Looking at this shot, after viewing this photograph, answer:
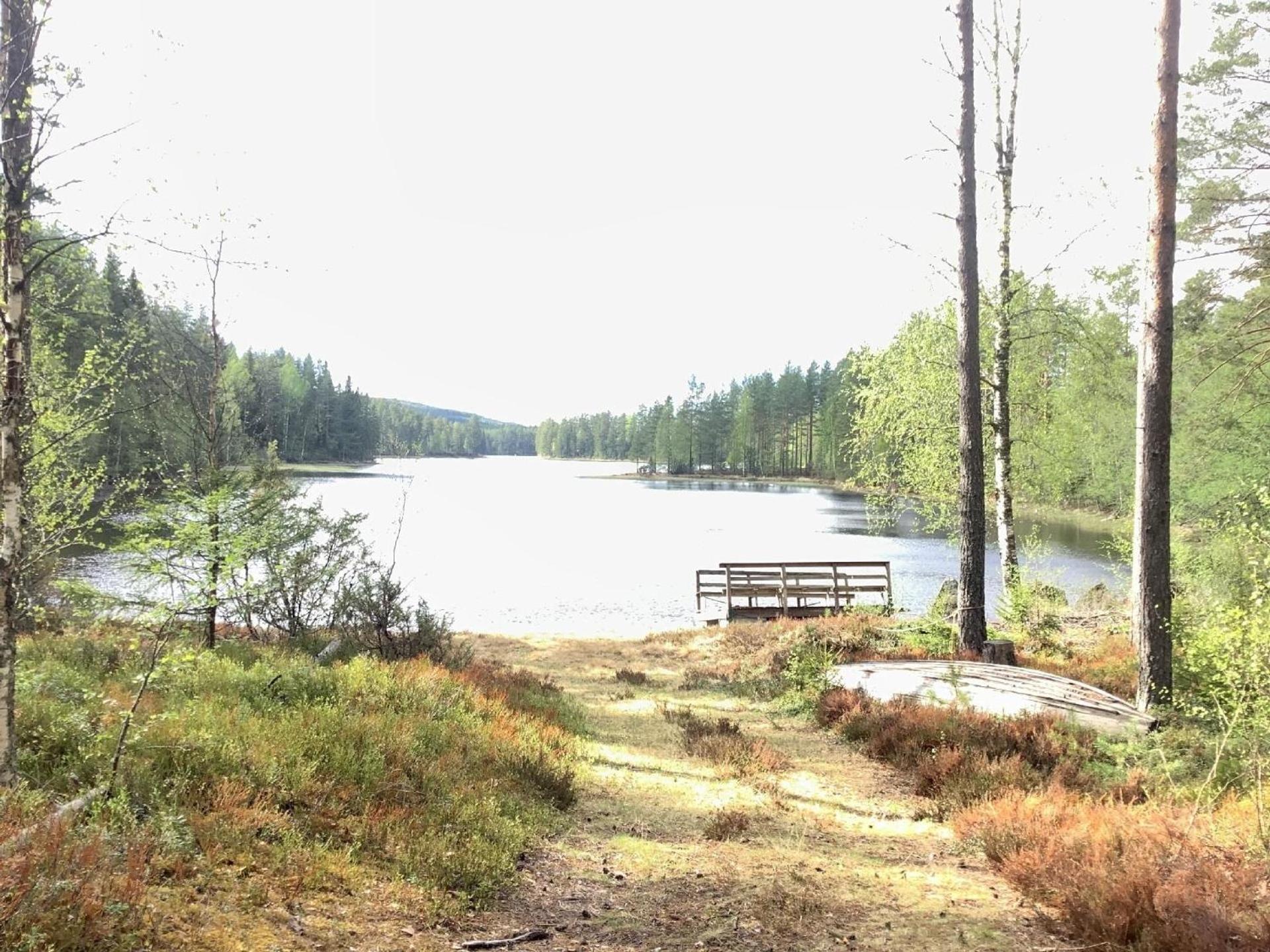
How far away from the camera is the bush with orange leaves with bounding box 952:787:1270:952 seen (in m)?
3.50

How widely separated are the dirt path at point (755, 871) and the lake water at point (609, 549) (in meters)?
7.58

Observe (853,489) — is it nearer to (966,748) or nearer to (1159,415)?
(1159,415)

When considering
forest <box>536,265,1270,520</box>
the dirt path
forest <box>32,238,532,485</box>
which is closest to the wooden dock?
forest <box>536,265,1270,520</box>

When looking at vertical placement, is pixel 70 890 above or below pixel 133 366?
below

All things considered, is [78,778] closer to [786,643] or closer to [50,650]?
[50,650]

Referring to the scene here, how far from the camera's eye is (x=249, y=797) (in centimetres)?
472

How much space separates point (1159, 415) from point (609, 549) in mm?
29730

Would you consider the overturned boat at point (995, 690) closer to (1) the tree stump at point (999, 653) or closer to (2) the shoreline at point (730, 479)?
(1) the tree stump at point (999, 653)

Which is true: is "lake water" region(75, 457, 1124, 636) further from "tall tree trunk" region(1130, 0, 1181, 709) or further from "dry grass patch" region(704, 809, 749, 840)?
"dry grass patch" region(704, 809, 749, 840)

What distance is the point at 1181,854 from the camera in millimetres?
4160

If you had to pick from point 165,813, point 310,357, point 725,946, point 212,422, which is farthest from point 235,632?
point 310,357

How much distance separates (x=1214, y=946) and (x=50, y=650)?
431 inches

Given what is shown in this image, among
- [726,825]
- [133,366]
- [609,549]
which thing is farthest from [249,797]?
[609,549]

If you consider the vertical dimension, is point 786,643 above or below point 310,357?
below
